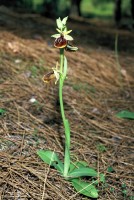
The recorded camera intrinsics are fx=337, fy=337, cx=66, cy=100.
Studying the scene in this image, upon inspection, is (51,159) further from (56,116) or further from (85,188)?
(56,116)

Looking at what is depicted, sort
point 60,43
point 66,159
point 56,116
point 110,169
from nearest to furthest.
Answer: point 60,43 → point 66,159 → point 110,169 → point 56,116

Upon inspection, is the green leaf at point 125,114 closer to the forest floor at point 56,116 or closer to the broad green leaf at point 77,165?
the forest floor at point 56,116

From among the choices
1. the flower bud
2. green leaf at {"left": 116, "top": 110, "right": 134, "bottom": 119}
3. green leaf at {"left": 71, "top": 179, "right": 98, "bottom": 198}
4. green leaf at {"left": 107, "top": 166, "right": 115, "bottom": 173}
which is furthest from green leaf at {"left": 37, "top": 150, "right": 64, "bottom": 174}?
green leaf at {"left": 116, "top": 110, "right": 134, "bottom": 119}

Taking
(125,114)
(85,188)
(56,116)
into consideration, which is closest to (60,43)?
(85,188)

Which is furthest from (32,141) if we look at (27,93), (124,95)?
(124,95)

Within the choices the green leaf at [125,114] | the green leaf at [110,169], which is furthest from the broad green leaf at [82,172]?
the green leaf at [125,114]

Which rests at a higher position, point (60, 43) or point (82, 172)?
point (60, 43)

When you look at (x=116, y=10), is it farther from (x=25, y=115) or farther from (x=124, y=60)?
(x=25, y=115)
